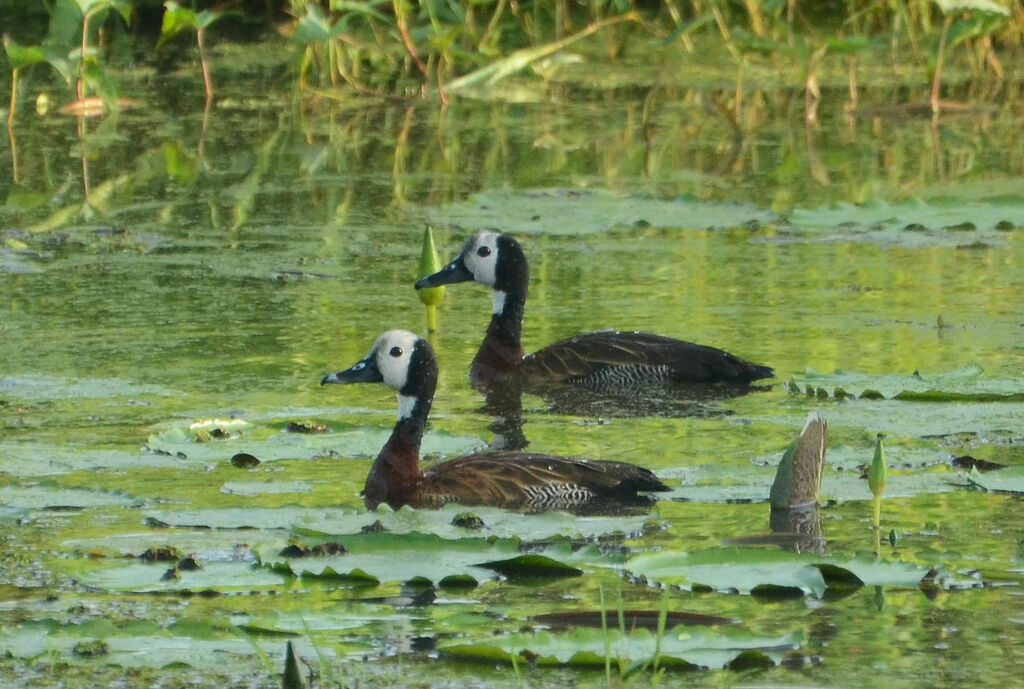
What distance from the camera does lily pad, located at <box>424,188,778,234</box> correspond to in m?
10.9

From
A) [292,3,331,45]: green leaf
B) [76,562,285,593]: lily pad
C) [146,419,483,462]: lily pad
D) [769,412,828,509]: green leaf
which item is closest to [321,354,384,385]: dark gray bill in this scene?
[146,419,483,462]: lily pad

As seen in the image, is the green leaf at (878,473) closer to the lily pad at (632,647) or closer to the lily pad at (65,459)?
the lily pad at (632,647)

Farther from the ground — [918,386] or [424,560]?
[918,386]

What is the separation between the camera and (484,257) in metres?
9.17

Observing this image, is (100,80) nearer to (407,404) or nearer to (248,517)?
(407,404)

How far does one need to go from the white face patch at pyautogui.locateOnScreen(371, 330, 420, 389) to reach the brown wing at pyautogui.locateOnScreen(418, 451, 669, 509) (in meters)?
0.48

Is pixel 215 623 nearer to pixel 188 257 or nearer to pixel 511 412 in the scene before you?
pixel 511 412

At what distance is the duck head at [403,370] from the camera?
22.0ft

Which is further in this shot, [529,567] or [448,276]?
[448,276]

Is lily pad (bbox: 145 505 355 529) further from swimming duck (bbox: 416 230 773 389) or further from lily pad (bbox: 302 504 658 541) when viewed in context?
swimming duck (bbox: 416 230 773 389)

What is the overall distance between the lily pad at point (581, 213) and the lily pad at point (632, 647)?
632 centimetres

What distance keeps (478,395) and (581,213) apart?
311cm

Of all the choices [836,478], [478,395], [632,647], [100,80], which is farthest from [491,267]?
[100,80]

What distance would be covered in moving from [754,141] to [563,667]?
32.4 ft
